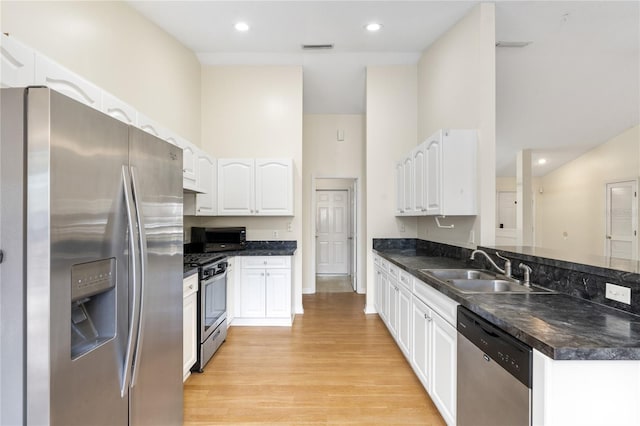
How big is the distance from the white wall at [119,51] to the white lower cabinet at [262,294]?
193 cm

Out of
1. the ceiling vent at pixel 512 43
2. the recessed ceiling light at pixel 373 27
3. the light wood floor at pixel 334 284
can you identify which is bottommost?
the light wood floor at pixel 334 284

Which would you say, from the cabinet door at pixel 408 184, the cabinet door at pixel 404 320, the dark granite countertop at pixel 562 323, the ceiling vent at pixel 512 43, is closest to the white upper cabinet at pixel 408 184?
the cabinet door at pixel 408 184

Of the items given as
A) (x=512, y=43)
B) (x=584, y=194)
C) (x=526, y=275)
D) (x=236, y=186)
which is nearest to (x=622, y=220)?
(x=584, y=194)

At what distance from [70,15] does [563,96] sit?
238 inches

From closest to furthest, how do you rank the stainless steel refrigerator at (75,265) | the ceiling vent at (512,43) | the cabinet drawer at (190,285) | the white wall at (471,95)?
the stainless steel refrigerator at (75,265)
the cabinet drawer at (190,285)
the white wall at (471,95)
the ceiling vent at (512,43)

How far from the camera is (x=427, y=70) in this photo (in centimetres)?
390

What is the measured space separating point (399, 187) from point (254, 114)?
234 centimetres

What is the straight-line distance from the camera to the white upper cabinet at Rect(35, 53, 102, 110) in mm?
1464

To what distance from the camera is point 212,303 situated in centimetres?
290

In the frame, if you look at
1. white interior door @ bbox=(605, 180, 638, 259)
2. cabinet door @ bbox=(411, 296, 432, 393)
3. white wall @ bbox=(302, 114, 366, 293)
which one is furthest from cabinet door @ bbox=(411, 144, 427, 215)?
white interior door @ bbox=(605, 180, 638, 259)

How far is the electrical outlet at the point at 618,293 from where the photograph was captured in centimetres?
137

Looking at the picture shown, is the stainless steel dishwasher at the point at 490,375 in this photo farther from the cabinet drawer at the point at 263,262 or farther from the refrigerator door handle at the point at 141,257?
the cabinet drawer at the point at 263,262

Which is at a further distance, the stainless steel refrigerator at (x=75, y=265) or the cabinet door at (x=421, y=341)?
the cabinet door at (x=421, y=341)

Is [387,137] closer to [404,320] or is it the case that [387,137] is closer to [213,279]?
[404,320]
